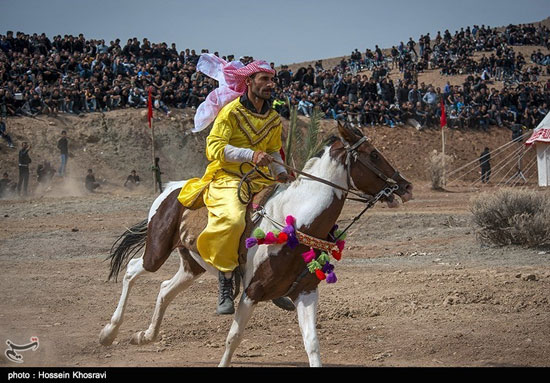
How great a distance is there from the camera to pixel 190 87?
32.8 metres

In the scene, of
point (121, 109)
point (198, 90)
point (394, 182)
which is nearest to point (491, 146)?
point (198, 90)

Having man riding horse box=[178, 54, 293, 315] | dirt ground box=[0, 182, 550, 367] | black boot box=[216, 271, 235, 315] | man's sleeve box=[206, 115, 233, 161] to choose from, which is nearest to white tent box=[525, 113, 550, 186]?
dirt ground box=[0, 182, 550, 367]

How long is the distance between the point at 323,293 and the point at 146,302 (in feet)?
9.12

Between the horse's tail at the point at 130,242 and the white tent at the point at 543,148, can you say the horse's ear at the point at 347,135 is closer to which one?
the horse's tail at the point at 130,242

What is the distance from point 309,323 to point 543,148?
2610 cm

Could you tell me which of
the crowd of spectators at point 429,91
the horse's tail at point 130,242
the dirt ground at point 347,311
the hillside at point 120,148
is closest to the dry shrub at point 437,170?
the hillside at point 120,148

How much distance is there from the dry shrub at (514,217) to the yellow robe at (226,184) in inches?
294

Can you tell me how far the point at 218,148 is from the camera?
7.00m

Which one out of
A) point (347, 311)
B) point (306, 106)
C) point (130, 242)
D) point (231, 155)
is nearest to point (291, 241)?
point (231, 155)

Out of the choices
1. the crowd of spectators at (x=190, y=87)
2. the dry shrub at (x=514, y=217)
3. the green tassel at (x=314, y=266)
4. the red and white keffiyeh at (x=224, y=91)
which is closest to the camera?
the green tassel at (x=314, y=266)

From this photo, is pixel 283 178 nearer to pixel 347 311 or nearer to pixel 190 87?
pixel 347 311

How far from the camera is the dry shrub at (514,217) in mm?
13180

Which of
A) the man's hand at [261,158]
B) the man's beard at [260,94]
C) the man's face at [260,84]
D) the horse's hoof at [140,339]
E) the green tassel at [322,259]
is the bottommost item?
the horse's hoof at [140,339]

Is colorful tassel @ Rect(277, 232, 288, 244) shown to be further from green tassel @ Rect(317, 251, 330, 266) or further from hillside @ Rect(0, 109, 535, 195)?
hillside @ Rect(0, 109, 535, 195)
